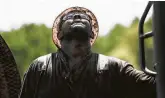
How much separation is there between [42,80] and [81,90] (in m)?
0.32

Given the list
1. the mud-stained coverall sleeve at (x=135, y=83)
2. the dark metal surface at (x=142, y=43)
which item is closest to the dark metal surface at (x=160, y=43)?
the dark metal surface at (x=142, y=43)

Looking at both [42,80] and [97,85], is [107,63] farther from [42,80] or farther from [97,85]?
[42,80]

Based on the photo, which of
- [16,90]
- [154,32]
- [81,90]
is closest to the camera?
[154,32]

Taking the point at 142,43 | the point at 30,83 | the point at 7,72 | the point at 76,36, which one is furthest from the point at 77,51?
the point at 7,72

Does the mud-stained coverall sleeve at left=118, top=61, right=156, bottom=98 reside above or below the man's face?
below

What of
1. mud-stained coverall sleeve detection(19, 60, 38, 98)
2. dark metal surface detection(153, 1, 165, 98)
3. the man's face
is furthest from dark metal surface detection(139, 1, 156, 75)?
mud-stained coverall sleeve detection(19, 60, 38, 98)

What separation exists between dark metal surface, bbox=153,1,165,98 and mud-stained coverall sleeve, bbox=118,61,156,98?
0.93 meters

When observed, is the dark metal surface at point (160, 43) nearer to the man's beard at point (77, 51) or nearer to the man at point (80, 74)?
the man at point (80, 74)

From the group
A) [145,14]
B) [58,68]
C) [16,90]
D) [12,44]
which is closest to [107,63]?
[58,68]

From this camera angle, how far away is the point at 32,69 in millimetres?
3881

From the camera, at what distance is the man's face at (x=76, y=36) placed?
12.3 feet

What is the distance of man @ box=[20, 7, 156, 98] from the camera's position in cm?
373

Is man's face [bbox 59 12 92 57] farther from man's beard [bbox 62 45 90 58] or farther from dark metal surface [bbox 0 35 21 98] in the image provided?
dark metal surface [bbox 0 35 21 98]

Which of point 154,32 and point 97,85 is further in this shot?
point 97,85
